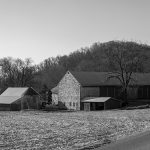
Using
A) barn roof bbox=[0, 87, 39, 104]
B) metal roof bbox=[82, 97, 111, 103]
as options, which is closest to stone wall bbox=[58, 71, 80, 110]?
metal roof bbox=[82, 97, 111, 103]

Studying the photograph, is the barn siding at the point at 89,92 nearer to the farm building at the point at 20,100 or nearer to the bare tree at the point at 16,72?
the farm building at the point at 20,100

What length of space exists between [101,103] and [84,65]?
76437 millimetres

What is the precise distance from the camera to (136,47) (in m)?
85.5

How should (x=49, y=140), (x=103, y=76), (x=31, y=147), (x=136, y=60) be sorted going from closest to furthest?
(x=31, y=147) < (x=49, y=140) < (x=136, y=60) < (x=103, y=76)

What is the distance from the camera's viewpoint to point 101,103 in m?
78.5

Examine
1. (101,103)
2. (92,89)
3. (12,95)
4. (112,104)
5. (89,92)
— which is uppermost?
(92,89)

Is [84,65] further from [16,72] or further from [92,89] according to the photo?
[92,89]

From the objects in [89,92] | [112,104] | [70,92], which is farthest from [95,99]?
[70,92]

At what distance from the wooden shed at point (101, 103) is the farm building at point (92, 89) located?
0.63m

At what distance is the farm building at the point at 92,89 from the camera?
274 ft

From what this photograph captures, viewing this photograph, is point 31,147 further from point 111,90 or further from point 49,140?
point 111,90

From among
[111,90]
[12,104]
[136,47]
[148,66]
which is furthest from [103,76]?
[148,66]

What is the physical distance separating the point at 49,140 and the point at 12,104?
214 feet

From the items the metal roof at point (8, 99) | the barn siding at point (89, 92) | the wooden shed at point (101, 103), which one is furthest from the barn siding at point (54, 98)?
the wooden shed at point (101, 103)
